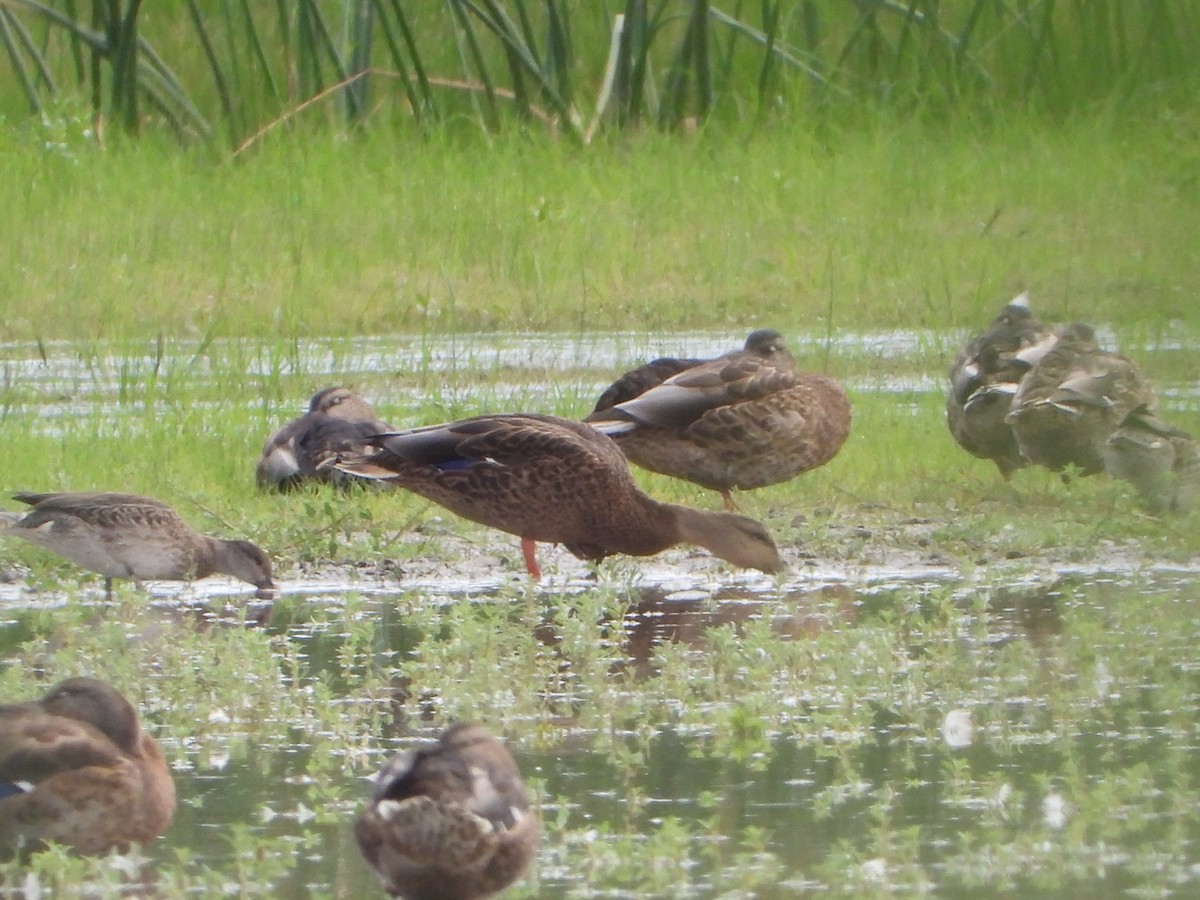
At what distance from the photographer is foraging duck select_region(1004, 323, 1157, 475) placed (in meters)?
8.09

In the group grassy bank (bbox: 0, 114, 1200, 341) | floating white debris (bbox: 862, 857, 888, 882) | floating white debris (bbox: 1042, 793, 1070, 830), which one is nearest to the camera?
floating white debris (bbox: 862, 857, 888, 882)

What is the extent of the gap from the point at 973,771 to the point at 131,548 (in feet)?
9.80

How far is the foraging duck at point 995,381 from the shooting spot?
332 inches

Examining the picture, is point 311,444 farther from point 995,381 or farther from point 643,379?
point 995,381

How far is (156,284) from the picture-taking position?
1232cm

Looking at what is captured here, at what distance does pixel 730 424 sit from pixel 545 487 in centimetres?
122

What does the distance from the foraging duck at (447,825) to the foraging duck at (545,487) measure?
309cm

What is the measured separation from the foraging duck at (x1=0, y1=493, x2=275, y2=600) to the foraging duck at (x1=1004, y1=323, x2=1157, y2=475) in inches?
109

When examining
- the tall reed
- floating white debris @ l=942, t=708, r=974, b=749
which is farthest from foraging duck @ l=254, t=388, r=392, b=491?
the tall reed

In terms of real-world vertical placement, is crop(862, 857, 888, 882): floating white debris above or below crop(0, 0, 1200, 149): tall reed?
below

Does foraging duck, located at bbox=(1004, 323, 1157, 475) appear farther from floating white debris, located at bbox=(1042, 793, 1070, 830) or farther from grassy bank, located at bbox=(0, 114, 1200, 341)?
floating white debris, located at bbox=(1042, 793, 1070, 830)

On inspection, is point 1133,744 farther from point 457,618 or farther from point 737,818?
point 457,618

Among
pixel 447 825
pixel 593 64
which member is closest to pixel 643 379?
pixel 447 825

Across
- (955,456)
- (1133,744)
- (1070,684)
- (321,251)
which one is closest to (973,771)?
(1133,744)
